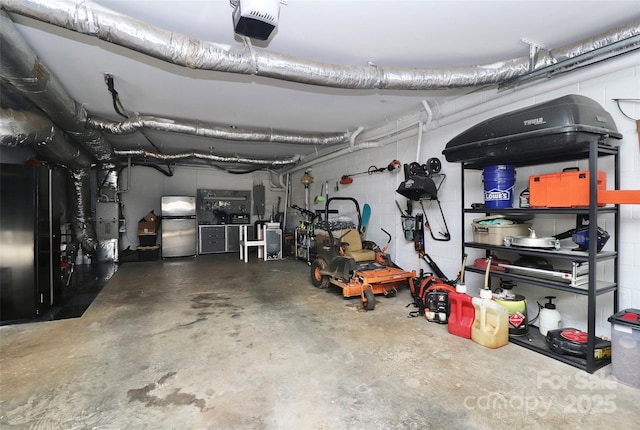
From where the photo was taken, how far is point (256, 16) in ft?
6.39

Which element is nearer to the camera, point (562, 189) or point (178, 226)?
point (562, 189)

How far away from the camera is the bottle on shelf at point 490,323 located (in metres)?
2.70

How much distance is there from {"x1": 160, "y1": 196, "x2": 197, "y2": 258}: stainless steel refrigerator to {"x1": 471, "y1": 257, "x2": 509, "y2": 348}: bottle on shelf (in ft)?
24.5

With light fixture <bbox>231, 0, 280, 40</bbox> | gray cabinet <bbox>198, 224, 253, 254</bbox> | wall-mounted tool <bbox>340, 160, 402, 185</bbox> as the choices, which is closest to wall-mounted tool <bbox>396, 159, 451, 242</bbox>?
wall-mounted tool <bbox>340, 160, 402, 185</bbox>

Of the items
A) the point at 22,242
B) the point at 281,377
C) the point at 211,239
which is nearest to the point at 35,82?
the point at 22,242

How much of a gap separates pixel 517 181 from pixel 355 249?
2488 millimetres

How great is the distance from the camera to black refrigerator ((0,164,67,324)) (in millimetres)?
3471

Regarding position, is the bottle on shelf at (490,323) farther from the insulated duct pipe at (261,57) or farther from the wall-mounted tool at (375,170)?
the wall-mounted tool at (375,170)

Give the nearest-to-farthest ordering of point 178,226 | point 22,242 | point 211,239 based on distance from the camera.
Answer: point 22,242 < point 178,226 < point 211,239

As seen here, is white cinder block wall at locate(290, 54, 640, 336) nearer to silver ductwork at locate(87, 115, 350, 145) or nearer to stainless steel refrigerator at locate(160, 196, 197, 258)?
silver ductwork at locate(87, 115, 350, 145)

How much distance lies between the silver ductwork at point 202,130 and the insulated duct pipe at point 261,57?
2.55 metres

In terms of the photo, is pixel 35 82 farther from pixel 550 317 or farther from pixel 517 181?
pixel 550 317

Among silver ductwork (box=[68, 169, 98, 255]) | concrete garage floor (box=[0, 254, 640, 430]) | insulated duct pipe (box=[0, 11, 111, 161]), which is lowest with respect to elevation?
concrete garage floor (box=[0, 254, 640, 430])

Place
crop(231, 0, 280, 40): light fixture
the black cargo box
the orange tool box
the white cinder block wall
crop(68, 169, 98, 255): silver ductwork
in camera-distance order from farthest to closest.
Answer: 1. crop(68, 169, 98, 255): silver ductwork
2. the white cinder block wall
3. the orange tool box
4. the black cargo box
5. crop(231, 0, 280, 40): light fixture
